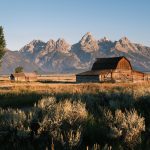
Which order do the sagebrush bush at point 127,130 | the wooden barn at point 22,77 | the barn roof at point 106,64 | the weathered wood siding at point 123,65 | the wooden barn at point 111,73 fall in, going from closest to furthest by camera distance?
the sagebrush bush at point 127,130 < the wooden barn at point 111,73 < the barn roof at point 106,64 < the weathered wood siding at point 123,65 < the wooden barn at point 22,77

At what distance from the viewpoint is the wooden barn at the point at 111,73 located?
8681 cm

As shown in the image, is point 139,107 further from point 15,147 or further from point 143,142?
point 15,147

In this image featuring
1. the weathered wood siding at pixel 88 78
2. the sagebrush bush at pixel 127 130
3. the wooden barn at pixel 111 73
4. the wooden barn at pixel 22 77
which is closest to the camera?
the sagebrush bush at pixel 127 130

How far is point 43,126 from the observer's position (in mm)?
10359

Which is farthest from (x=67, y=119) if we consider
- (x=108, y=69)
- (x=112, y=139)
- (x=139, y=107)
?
(x=108, y=69)

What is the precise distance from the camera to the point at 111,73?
290 feet

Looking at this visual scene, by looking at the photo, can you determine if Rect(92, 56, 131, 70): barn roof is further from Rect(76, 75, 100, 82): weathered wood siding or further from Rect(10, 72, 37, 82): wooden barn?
Rect(10, 72, 37, 82): wooden barn

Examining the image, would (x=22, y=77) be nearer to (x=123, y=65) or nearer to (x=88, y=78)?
(x=88, y=78)

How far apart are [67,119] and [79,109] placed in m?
0.82

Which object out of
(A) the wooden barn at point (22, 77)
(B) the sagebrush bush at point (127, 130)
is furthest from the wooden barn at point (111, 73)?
(B) the sagebrush bush at point (127, 130)

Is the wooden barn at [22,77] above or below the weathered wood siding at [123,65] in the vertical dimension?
below

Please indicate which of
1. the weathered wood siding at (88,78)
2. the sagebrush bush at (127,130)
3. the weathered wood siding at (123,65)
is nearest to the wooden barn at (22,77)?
the weathered wood siding at (88,78)

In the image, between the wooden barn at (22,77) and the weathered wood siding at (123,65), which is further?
the wooden barn at (22,77)

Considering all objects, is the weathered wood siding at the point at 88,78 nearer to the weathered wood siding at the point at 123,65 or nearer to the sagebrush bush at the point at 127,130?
the weathered wood siding at the point at 123,65
